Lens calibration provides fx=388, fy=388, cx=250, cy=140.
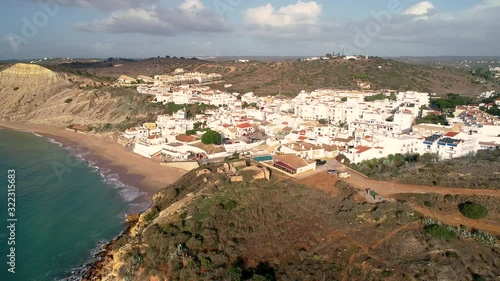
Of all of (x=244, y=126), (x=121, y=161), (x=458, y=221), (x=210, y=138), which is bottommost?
(x=121, y=161)

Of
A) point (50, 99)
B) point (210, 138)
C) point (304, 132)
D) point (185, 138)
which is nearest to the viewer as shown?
point (304, 132)

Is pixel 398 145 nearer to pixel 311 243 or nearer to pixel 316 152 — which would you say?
pixel 316 152

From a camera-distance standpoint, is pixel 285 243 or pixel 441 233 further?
pixel 285 243

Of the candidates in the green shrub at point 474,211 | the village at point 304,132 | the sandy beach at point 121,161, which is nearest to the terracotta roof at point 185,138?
the village at point 304,132

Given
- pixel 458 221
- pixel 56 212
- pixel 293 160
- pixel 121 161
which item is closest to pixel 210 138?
pixel 121 161

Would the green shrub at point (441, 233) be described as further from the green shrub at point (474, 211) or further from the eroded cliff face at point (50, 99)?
the eroded cliff face at point (50, 99)

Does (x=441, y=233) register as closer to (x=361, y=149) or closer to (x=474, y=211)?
(x=474, y=211)
